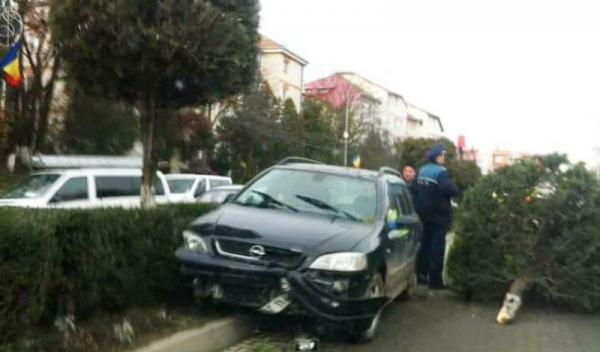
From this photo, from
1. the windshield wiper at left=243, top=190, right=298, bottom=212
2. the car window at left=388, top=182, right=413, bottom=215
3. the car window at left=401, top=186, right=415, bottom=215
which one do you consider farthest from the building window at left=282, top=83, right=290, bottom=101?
the windshield wiper at left=243, top=190, right=298, bottom=212

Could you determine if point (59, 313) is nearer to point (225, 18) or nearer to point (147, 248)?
point (147, 248)

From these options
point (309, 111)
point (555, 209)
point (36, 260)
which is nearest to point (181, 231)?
point (36, 260)

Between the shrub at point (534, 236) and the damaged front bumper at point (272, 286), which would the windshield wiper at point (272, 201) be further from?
the shrub at point (534, 236)

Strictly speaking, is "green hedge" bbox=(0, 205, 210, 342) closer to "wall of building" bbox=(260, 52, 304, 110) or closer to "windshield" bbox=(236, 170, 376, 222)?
"windshield" bbox=(236, 170, 376, 222)

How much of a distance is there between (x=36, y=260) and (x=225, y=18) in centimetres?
539

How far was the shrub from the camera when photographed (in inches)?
329

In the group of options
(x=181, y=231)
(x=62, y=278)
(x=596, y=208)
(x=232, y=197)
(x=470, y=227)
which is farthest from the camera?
(x=470, y=227)

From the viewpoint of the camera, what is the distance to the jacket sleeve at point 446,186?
952 cm

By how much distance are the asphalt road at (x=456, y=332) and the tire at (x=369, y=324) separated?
0.08m

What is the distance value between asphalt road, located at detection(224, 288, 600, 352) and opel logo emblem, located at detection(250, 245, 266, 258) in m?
0.80

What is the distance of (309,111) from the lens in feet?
167

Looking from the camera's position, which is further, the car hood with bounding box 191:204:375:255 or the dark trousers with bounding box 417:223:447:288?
the dark trousers with bounding box 417:223:447:288

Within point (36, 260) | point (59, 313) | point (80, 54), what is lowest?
point (59, 313)

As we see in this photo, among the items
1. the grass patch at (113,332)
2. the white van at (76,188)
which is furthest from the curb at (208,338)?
the white van at (76,188)
